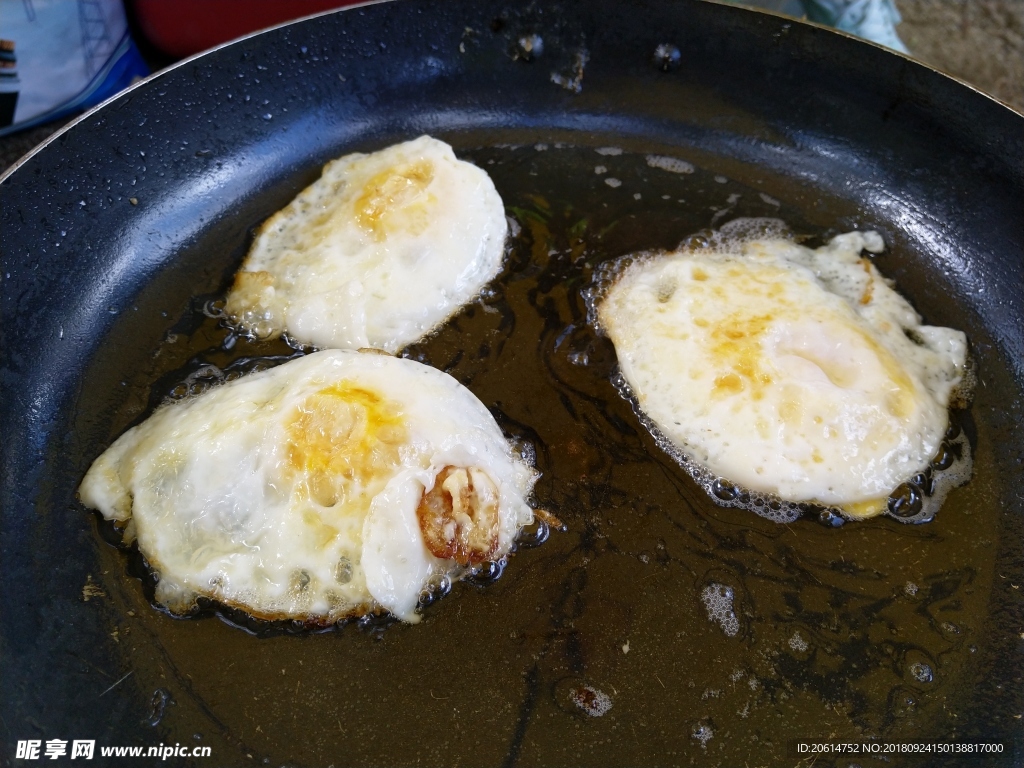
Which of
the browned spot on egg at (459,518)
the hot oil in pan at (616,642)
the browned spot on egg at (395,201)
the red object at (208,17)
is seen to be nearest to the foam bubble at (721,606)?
the hot oil in pan at (616,642)

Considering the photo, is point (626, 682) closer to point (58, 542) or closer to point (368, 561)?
point (368, 561)

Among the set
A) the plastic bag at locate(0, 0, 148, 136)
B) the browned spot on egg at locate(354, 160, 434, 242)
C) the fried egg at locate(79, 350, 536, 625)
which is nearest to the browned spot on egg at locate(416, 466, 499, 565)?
the fried egg at locate(79, 350, 536, 625)

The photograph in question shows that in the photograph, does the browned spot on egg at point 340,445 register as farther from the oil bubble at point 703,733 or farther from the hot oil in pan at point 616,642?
the oil bubble at point 703,733

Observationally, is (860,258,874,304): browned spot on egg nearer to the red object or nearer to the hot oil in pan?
the hot oil in pan

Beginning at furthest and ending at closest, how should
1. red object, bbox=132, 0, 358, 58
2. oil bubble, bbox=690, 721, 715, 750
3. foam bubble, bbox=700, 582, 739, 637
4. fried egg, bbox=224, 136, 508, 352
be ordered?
red object, bbox=132, 0, 358, 58 < fried egg, bbox=224, 136, 508, 352 < foam bubble, bbox=700, 582, 739, 637 < oil bubble, bbox=690, 721, 715, 750

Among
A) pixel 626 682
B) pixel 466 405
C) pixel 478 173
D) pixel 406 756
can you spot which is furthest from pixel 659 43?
pixel 406 756

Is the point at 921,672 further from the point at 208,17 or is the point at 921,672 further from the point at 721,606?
the point at 208,17

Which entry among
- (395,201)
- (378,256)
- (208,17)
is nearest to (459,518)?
(378,256)
